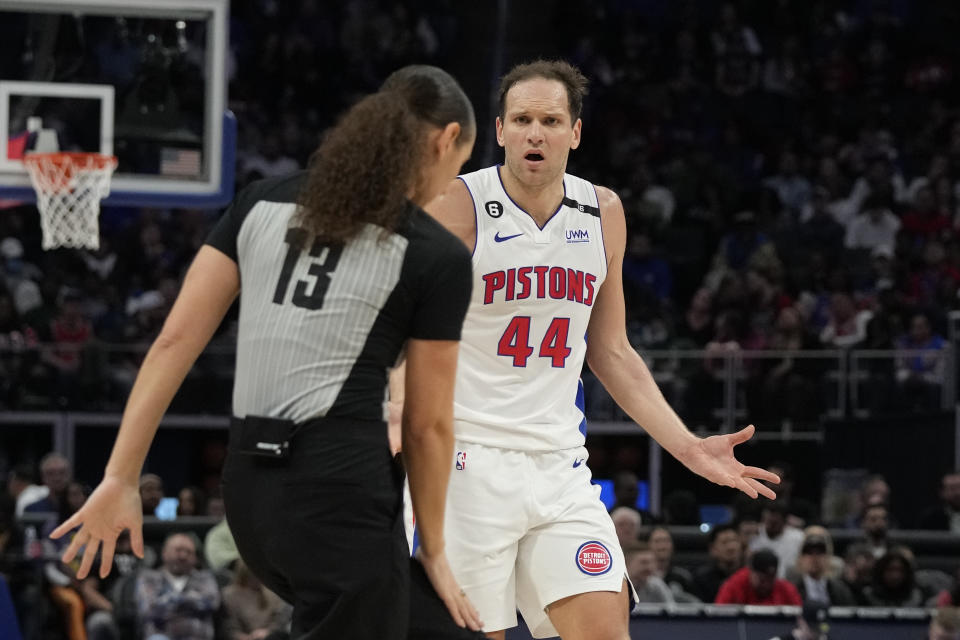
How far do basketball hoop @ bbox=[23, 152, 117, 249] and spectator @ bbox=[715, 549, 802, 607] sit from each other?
487 centimetres

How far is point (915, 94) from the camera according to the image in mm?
21531

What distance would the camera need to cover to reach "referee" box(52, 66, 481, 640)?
144 inches

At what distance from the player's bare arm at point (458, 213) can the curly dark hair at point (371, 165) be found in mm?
1641

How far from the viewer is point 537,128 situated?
214 inches

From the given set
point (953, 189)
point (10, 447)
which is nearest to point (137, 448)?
point (10, 447)

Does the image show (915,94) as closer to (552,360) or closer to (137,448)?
(552,360)

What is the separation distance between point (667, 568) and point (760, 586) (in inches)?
30.1

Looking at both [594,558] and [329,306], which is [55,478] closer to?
[594,558]

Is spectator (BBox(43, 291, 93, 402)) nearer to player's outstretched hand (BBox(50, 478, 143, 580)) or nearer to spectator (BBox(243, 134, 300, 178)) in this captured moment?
spectator (BBox(243, 134, 300, 178))

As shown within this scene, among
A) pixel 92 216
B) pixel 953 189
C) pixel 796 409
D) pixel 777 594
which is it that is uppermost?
pixel 953 189

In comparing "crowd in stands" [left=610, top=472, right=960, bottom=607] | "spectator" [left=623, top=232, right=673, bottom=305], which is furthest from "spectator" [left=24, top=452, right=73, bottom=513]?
"spectator" [left=623, top=232, right=673, bottom=305]

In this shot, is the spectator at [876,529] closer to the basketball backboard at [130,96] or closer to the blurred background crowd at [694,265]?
the blurred background crowd at [694,265]

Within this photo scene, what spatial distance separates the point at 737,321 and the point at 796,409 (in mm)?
1529

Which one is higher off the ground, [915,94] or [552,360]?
[915,94]
